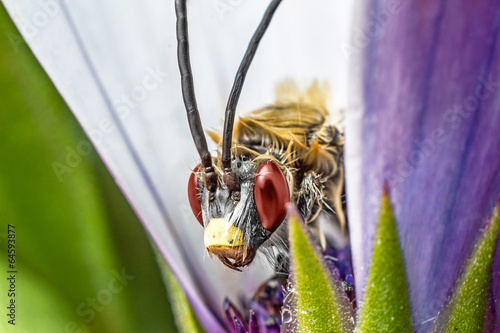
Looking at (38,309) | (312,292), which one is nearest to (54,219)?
(38,309)

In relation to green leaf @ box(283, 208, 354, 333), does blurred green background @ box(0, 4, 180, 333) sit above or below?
above

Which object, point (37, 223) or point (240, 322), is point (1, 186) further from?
point (240, 322)

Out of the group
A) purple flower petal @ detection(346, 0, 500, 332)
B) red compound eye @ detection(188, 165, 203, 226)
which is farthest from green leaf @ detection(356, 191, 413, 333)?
red compound eye @ detection(188, 165, 203, 226)

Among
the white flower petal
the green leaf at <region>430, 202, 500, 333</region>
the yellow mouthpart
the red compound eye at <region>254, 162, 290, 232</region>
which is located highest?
the white flower petal

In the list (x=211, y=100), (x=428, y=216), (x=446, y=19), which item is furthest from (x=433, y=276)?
(x=211, y=100)

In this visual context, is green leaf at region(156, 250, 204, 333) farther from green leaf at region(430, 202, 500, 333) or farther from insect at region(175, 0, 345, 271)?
green leaf at region(430, 202, 500, 333)

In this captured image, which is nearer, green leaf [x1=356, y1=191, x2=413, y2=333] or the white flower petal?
green leaf [x1=356, y1=191, x2=413, y2=333]
